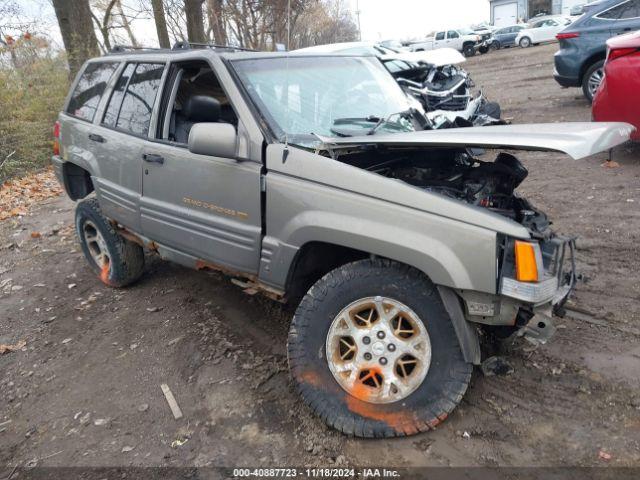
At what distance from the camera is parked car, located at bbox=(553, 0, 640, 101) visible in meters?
8.32

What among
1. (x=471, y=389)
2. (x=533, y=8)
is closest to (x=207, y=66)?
(x=471, y=389)

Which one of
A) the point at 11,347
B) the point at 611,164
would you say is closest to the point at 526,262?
the point at 11,347

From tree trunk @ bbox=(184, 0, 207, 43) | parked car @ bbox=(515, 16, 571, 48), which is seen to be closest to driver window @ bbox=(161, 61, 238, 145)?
tree trunk @ bbox=(184, 0, 207, 43)

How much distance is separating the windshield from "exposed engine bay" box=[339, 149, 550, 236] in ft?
0.67

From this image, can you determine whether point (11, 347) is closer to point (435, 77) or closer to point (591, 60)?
point (435, 77)

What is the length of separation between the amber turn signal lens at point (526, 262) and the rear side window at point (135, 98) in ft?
8.79

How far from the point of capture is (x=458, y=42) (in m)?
28.1

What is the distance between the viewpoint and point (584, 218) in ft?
16.1

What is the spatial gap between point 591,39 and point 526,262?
779 cm

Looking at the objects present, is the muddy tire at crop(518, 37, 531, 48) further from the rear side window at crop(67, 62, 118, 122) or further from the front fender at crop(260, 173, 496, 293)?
the front fender at crop(260, 173, 496, 293)

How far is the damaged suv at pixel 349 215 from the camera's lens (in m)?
2.44

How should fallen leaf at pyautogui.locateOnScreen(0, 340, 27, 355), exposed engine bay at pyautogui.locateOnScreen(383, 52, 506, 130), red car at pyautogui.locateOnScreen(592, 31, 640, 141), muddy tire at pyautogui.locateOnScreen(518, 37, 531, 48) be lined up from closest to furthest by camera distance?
1. fallen leaf at pyautogui.locateOnScreen(0, 340, 27, 355)
2. red car at pyautogui.locateOnScreen(592, 31, 640, 141)
3. exposed engine bay at pyautogui.locateOnScreen(383, 52, 506, 130)
4. muddy tire at pyautogui.locateOnScreen(518, 37, 531, 48)

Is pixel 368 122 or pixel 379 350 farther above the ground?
pixel 368 122

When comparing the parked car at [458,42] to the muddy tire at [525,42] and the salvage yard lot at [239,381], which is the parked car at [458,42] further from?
the salvage yard lot at [239,381]
